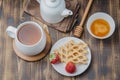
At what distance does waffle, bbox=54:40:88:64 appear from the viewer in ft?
3.54

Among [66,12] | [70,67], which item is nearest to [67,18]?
[66,12]

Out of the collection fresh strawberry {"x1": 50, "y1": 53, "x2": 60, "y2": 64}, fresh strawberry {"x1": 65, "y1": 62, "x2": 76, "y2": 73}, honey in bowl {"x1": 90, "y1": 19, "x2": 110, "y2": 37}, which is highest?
honey in bowl {"x1": 90, "y1": 19, "x2": 110, "y2": 37}

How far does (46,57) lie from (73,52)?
0.08 m

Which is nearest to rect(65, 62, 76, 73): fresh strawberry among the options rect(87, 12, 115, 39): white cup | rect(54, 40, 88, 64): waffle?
rect(54, 40, 88, 64): waffle

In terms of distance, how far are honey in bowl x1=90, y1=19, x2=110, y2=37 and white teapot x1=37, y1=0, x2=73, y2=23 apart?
88mm

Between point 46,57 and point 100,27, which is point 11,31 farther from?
point 100,27

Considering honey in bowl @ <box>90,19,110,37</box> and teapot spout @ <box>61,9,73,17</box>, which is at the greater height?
teapot spout @ <box>61,9,73,17</box>

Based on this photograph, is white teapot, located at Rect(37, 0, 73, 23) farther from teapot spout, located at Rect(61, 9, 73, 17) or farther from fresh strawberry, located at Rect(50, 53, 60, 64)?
fresh strawberry, located at Rect(50, 53, 60, 64)

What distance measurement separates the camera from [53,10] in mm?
1063

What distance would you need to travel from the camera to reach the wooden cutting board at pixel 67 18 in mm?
1112

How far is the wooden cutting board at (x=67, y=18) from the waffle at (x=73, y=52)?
0.16 ft

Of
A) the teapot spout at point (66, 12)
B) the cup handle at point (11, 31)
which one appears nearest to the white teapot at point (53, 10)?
the teapot spout at point (66, 12)

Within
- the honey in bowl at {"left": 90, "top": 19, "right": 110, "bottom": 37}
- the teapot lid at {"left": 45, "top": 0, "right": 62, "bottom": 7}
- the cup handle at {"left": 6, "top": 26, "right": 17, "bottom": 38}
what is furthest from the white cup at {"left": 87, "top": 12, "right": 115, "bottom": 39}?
the cup handle at {"left": 6, "top": 26, "right": 17, "bottom": 38}

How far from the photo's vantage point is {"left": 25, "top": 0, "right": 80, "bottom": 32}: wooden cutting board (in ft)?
3.65
